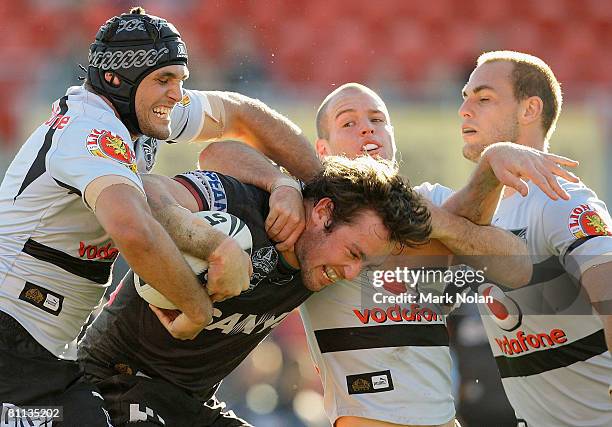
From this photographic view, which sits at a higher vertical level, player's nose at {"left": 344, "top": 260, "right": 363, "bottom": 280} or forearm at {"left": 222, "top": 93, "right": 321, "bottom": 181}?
forearm at {"left": 222, "top": 93, "right": 321, "bottom": 181}

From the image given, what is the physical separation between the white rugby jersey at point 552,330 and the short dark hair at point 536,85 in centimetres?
58

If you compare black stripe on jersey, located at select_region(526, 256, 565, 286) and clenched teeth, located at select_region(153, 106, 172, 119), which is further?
black stripe on jersey, located at select_region(526, 256, 565, 286)

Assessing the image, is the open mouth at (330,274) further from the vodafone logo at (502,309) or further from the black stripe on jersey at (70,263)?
the vodafone logo at (502,309)

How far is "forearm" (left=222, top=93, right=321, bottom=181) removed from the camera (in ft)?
13.5

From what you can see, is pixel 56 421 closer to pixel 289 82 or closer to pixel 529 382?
pixel 529 382

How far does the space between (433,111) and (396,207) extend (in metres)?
4.71

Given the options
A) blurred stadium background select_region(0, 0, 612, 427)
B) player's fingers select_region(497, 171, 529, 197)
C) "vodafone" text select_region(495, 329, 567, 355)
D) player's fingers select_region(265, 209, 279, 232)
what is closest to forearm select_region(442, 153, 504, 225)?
player's fingers select_region(497, 171, 529, 197)

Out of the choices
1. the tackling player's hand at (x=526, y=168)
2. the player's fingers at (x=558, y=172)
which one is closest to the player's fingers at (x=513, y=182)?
the tackling player's hand at (x=526, y=168)

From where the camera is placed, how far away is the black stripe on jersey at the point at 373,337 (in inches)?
158

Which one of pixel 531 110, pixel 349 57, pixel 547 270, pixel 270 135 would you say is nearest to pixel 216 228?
pixel 270 135

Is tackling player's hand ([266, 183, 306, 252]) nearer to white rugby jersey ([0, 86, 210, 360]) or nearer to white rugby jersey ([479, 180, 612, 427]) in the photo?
white rugby jersey ([0, 86, 210, 360])

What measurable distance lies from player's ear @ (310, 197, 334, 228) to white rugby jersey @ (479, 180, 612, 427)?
0.95 meters

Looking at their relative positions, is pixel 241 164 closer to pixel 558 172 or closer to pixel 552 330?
pixel 558 172

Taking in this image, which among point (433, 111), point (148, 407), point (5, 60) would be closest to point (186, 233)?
point (148, 407)
